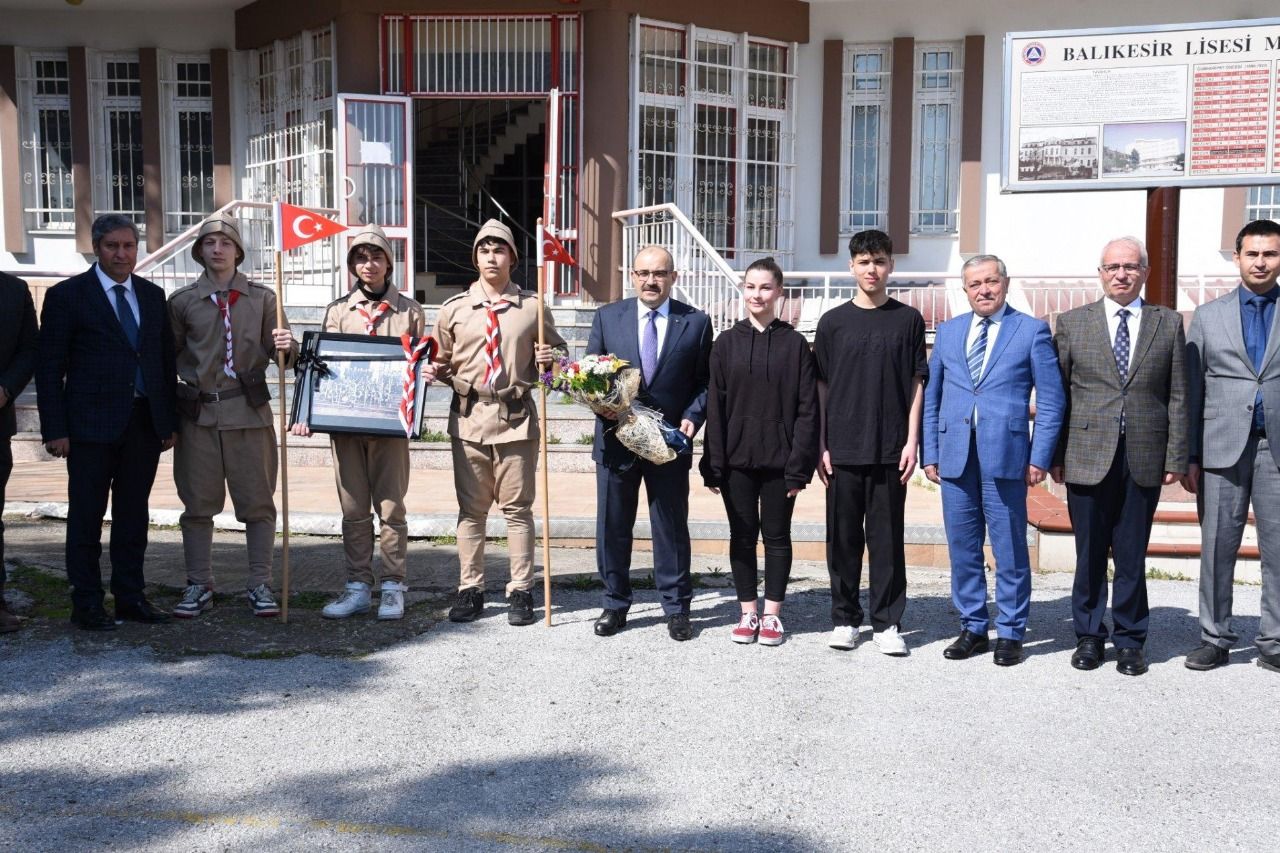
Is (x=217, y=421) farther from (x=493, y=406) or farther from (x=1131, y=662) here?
(x=1131, y=662)

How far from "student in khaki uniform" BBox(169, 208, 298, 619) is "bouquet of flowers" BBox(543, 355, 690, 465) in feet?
4.69

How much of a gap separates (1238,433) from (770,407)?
2054 mm

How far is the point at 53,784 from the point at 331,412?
2.26 meters

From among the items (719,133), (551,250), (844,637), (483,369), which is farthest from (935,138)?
(844,637)

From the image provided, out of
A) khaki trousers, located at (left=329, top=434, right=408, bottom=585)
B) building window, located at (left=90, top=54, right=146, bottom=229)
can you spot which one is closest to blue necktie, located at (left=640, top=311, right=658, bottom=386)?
khaki trousers, located at (left=329, top=434, right=408, bottom=585)

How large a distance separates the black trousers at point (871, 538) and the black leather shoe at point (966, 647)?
10.5 inches

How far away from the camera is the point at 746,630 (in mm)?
5617

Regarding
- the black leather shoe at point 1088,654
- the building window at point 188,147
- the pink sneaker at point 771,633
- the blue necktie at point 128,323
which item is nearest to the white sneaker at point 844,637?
the pink sneaker at point 771,633

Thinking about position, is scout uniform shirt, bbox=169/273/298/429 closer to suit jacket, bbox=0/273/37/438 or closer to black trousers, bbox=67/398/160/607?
black trousers, bbox=67/398/160/607

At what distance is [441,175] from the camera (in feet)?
55.7

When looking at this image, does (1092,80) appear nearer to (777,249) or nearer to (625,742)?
(625,742)

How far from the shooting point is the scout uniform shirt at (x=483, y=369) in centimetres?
577

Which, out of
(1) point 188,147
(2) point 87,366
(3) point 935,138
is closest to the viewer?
(2) point 87,366

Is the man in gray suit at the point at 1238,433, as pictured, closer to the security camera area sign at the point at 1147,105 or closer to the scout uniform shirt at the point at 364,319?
the security camera area sign at the point at 1147,105
